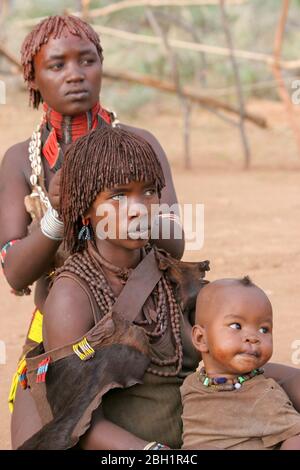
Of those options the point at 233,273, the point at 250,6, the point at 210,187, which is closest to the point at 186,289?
the point at 233,273

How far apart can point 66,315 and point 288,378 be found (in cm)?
75

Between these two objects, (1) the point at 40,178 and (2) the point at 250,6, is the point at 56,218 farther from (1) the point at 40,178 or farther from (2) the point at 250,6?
(2) the point at 250,6

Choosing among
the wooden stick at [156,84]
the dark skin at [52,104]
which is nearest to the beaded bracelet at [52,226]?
the dark skin at [52,104]

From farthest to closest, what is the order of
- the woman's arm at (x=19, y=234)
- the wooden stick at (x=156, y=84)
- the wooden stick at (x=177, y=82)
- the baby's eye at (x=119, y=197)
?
the wooden stick at (x=177, y=82)
the wooden stick at (x=156, y=84)
the woman's arm at (x=19, y=234)
the baby's eye at (x=119, y=197)

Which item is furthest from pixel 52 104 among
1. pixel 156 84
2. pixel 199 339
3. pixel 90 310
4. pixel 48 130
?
pixel 156 84

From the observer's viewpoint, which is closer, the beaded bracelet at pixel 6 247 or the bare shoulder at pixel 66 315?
the bare shoulder at pixel 66 315

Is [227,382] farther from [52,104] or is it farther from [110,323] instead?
[52,104]

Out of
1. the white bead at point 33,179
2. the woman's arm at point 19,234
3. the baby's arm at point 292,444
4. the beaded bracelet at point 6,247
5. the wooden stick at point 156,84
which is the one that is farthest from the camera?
the wooden stick at point 156,84

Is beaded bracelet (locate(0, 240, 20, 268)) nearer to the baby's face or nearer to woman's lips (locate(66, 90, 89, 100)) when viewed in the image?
woman's lips (locate(66, 90, 89, 100))

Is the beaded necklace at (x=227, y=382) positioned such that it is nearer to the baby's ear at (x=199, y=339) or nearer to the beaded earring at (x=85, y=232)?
the baby's ear at (x=199, y=339)

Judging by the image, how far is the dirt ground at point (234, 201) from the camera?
5.91m

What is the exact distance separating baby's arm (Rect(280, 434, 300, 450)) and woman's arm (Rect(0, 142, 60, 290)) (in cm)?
98

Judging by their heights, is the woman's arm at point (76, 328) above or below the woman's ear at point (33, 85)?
below
